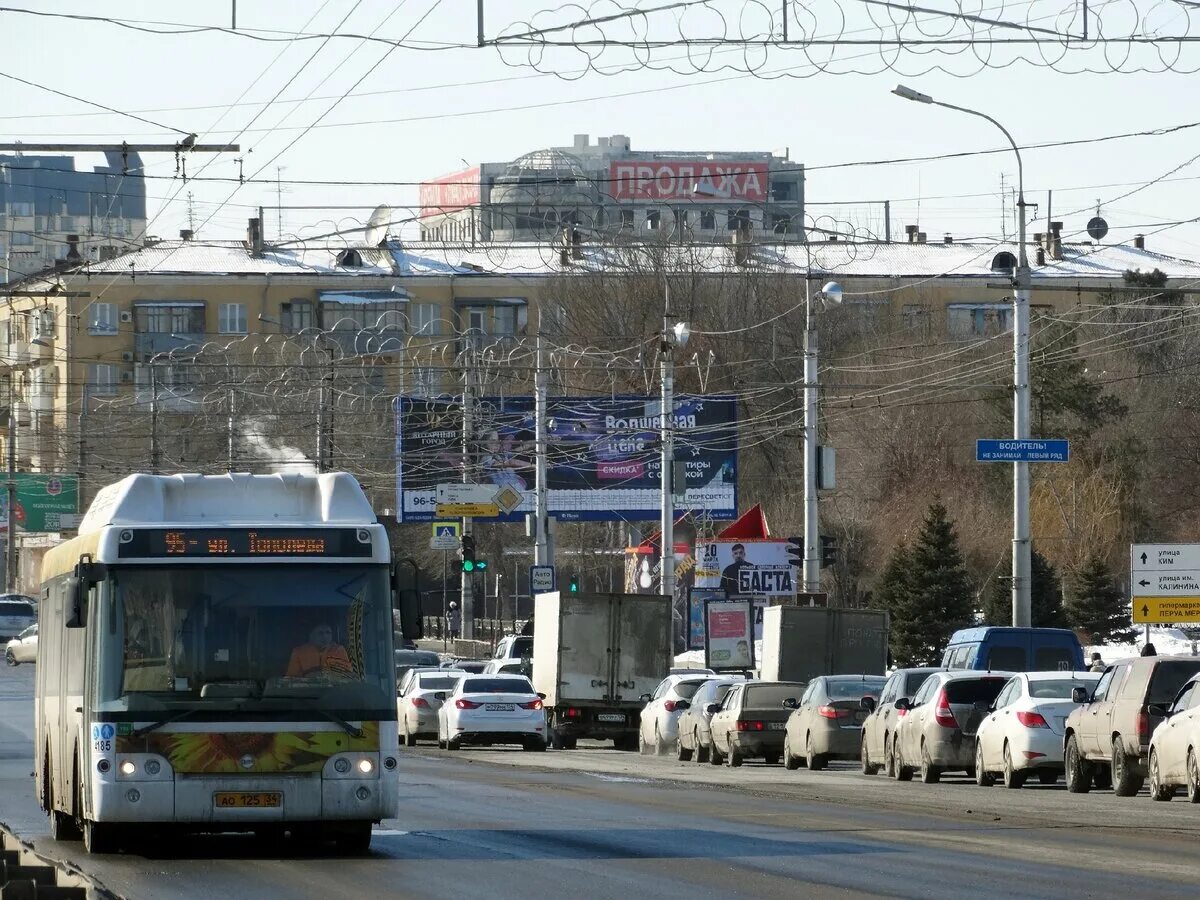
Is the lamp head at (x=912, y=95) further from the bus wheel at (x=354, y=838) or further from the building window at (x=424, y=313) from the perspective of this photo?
the building window at (x=424, y=313)

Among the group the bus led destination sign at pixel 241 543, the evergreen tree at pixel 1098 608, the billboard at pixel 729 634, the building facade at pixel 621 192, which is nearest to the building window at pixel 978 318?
the building facade at pixel 621 192

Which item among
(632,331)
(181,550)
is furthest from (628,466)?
(181,550)

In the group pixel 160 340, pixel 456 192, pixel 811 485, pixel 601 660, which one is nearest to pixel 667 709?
pixel 601 660

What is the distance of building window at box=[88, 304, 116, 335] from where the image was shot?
102 m

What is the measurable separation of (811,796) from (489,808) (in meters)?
3.93

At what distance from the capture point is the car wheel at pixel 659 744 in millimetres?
37375

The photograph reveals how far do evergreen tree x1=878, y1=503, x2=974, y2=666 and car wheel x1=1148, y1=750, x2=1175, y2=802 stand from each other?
38384mm

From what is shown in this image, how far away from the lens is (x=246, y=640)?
15.0 meters

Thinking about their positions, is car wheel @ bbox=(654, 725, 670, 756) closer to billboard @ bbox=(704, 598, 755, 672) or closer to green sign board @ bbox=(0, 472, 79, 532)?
billboard @ bbox=(704, 598, 755, 672)

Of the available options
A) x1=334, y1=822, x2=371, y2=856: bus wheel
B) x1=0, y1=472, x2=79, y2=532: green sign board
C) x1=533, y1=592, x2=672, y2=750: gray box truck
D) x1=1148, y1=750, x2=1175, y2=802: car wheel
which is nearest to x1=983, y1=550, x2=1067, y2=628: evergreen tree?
x1=533, y1=592, x2=672, y2=750: gray box truck

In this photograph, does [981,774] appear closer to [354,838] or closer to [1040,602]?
[354,838]

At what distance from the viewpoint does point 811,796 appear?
2308 centimetres

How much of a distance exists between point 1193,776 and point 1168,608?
62.5ft

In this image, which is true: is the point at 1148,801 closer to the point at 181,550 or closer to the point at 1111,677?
the point at 1111,677
